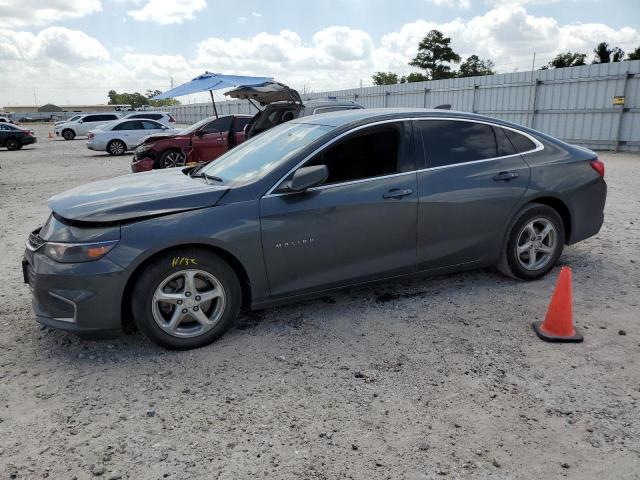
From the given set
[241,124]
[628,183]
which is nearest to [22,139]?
[241,124]

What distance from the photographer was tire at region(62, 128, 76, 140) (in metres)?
33.3

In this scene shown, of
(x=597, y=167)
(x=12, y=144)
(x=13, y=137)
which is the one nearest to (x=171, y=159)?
(x=597, y=167)

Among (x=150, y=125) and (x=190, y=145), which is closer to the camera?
(x=190, y=145)

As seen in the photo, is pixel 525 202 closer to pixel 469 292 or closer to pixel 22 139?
pixel 469 292

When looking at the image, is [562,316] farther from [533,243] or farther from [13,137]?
[13,137]

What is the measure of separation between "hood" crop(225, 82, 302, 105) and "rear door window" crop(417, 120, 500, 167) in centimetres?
629

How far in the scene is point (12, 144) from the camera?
86.7ft

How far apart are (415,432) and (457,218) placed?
212 cm

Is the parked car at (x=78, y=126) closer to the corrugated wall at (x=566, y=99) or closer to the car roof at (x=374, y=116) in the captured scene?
the corrugated wall at (x=566, y=99)

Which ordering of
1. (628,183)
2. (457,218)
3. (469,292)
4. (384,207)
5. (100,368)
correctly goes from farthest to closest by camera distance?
1. (628,183)
2. (469,292)
3. (457,218)
4. (384,207)
5. (100,368)

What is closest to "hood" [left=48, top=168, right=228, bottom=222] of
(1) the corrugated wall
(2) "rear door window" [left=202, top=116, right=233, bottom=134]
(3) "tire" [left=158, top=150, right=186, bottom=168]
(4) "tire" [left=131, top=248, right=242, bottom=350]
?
(4) "tire" [left=131, top=248, right=242, bottom=350]

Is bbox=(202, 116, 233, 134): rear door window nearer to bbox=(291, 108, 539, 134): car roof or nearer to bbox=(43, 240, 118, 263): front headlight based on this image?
bbox=(291, 108, 539, 134): car roof

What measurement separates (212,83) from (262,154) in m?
8.59

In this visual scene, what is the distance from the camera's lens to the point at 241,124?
44.6 feet
